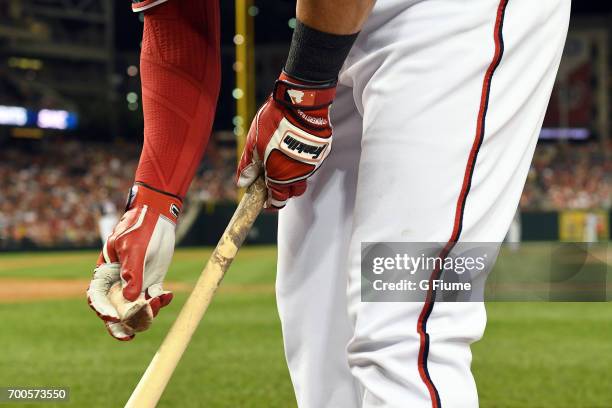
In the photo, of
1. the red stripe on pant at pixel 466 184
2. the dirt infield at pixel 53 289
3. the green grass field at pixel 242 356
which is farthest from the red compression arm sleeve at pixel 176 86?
the dirt infield at pixel 53 289

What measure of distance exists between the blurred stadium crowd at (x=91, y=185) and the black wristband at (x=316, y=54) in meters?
16.7

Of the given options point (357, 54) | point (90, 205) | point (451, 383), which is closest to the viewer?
point (451, 383)

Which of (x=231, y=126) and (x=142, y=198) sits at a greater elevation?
(x=142, y=198)

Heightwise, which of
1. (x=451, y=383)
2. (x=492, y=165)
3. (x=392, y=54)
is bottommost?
(x=451, y=383)

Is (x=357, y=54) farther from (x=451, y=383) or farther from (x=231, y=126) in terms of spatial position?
(x=231, y=126)

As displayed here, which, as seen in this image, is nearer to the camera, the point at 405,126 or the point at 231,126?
the point at 405,126

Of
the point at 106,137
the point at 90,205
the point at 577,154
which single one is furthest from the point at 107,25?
the point at 577,154

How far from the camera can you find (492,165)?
117 centimetres

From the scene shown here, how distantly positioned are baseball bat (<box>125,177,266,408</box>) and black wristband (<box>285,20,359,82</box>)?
0.75 feet

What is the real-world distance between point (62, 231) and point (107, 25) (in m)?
19.5

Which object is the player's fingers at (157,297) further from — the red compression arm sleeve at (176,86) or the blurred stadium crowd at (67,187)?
the blurred stadium crowd at (67,187)

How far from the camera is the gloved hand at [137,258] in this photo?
130 cm

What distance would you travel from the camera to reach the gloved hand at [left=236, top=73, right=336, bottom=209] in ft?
4.07

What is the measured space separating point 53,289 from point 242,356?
5.34 meters
